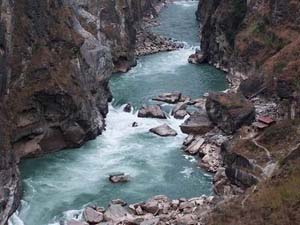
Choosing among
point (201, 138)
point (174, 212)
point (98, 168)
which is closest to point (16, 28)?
point (98, 168)

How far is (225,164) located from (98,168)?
942 centimetres

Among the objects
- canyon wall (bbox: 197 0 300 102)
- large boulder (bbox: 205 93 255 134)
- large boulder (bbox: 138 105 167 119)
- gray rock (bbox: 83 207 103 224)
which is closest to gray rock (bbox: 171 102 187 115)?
large boulder (bbox: 138 105 167 119)

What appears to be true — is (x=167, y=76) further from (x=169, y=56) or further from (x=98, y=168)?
(x=98, y=168)

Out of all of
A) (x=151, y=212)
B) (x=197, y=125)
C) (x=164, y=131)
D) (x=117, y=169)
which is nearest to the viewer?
(x=151, y=212)

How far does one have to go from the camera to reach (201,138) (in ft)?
173

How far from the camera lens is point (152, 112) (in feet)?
194

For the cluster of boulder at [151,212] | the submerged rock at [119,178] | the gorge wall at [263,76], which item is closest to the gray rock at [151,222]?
the cluster of boulder at [151,212]

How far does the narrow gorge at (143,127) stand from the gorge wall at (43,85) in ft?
0.36

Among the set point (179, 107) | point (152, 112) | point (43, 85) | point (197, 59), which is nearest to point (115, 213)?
point (43, 85)

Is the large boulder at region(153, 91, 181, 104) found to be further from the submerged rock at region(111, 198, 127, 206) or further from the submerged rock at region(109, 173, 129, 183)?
the submerged rock at region(111, 198, 127, 206)

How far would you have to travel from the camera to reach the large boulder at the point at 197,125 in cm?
5475

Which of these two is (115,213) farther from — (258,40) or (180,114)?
(258,40)

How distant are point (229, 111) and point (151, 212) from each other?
50.9ft

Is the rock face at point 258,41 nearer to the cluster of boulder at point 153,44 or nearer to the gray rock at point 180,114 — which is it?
the cluster of boulder at point 153,44
